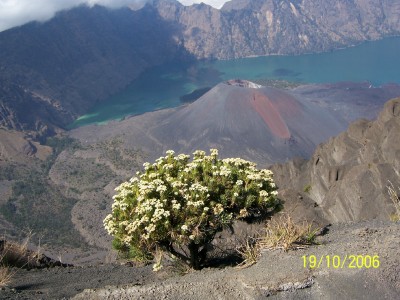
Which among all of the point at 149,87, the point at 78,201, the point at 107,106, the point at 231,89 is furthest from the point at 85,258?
the point at 149,87

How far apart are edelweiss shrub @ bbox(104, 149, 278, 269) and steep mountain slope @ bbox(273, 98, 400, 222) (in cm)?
1264

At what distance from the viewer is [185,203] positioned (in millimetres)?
8383

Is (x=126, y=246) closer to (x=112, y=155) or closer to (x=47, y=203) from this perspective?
(x=47, y=203)

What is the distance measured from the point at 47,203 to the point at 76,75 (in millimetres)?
129572

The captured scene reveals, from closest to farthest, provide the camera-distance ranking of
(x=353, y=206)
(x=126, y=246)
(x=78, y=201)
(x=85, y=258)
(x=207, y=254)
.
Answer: (x=126, y=246)
(x=207, y=254)
(x=353, y=206)
(x=85, y=258)
(x=78, y=201)

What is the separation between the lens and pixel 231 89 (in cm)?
→ 8794

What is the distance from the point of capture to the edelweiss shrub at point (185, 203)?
8.14 metres

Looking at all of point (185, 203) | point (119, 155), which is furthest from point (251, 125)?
point (185, 203)

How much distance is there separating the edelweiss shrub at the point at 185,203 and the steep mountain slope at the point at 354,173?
1264 cm

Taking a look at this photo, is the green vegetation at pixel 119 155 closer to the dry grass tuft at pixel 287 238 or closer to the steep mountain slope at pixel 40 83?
the steep mountain slope at pixel 40 83

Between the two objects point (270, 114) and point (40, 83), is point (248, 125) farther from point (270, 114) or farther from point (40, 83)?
point (40, 83)
